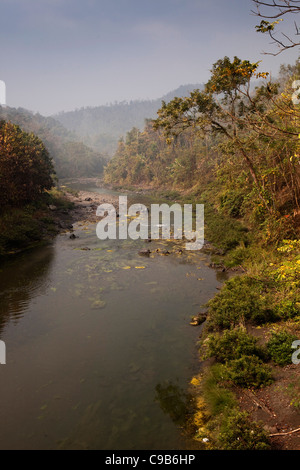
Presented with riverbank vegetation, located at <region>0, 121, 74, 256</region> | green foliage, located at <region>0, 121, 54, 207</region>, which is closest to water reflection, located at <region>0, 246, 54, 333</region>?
riverbank vegetation, located at <region>0, 121, 74, 256</region>

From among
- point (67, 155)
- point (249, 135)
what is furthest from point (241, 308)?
point (67, 155)

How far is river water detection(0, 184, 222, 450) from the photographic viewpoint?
6176 millimetres

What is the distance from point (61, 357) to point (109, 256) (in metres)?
8.81

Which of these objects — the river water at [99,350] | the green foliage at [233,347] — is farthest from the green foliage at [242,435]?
the green foliage at [233,347]

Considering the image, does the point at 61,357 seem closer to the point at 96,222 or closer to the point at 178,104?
the point at 178,104

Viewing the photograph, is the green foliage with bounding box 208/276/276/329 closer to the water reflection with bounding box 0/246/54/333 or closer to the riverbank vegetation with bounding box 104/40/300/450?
the riverbank vegetation with bounding box 104/40/300/450

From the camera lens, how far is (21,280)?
1404 cm

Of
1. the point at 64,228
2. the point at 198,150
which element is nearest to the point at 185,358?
the point at 64,228

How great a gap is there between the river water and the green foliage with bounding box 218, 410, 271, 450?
88cm

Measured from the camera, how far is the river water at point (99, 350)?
6176 millimetres

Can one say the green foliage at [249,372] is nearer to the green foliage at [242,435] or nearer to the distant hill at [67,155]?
the green foliage at [242,435]

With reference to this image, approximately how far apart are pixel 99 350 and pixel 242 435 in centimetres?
465

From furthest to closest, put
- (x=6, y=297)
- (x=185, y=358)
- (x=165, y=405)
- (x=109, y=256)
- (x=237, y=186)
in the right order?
1. (x=237, y=186)
2. (x=109, y=256)
3. (x=6, y=297)
4. (x=185, y=358)
5. (x=165, y=405)
